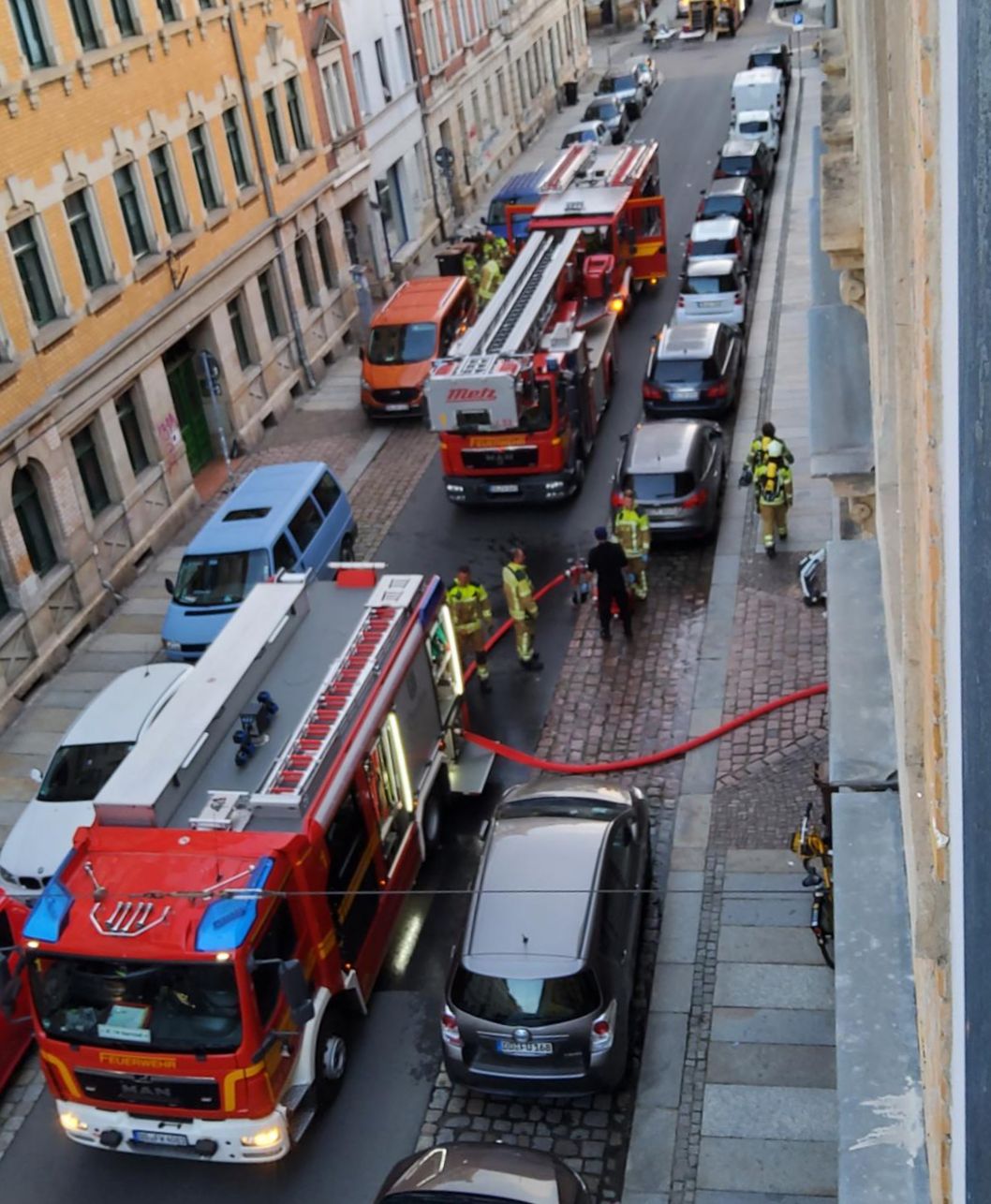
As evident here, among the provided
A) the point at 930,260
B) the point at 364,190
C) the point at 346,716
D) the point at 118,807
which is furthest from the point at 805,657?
the point at 364,190

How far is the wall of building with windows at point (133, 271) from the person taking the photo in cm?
2075

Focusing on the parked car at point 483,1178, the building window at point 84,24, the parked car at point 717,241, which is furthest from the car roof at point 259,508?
the parked car at point 717,241

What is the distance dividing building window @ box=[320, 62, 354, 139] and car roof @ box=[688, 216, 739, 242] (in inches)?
345

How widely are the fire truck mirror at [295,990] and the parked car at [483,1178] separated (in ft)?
4.45

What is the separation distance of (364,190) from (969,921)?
3479 centimetres

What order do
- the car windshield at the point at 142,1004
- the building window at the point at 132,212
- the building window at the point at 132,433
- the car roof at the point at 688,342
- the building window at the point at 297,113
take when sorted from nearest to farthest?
the car windshield at the point at 142,1004, the building window at the point at 132,433, the building window at the point at 132,212, the car roof at the point at 688,342, the building window at the point at 297,113

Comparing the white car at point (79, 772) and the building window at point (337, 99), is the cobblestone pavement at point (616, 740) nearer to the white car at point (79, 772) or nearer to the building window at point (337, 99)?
the white car at point (79, 772)

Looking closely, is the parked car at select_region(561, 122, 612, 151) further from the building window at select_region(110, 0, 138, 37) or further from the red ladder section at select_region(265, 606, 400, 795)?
the red ladder section at select_region(265, 606, 400, 795)

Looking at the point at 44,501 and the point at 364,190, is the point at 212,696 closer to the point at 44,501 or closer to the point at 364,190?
the point at 44,501

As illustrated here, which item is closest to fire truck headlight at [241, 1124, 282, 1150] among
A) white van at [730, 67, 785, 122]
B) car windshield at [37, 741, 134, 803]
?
car windshield at [37, 741, 134, 803]

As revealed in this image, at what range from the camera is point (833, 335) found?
36.1ft

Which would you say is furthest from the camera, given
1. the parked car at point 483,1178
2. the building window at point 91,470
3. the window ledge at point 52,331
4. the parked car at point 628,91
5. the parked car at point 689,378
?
the parked car at point 628,91

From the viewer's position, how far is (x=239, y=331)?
28.7 meters

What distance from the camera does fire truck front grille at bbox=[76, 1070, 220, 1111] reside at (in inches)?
433
